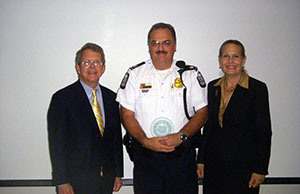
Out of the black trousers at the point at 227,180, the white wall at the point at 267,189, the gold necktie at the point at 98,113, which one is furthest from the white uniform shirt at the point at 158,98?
the white wall at the point at 267,189

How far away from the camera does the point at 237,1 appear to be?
95.6 inches

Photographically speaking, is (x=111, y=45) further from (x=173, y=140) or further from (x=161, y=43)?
(x=173, y=140)

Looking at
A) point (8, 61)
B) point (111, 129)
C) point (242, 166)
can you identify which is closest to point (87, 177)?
point (111, 129)

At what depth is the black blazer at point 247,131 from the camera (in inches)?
67.9

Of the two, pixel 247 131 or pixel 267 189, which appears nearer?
pixel 247 131

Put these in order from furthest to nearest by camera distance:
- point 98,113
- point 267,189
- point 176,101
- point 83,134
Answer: point 267,189 < point 176,101 < point 98,113 < point 83,134

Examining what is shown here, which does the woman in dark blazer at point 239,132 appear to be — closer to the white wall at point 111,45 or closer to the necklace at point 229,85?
the necklace at point 229,85

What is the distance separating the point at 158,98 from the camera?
1.88 metres

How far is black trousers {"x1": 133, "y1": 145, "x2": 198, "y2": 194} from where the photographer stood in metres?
1.81

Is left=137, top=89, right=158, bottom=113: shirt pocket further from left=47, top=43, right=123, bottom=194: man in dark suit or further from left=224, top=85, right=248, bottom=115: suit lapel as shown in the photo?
left=224, top=85, right=248, bottom=115: suit lapel

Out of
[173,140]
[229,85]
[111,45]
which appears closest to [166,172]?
[173,140]

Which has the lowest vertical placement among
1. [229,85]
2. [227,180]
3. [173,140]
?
[227,180]

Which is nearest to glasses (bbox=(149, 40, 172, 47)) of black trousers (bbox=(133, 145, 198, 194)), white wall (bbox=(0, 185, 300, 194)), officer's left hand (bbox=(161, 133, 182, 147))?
officer's left hand (bbox=(161, 133, 182, 147))

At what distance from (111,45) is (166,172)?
1.55 meters
